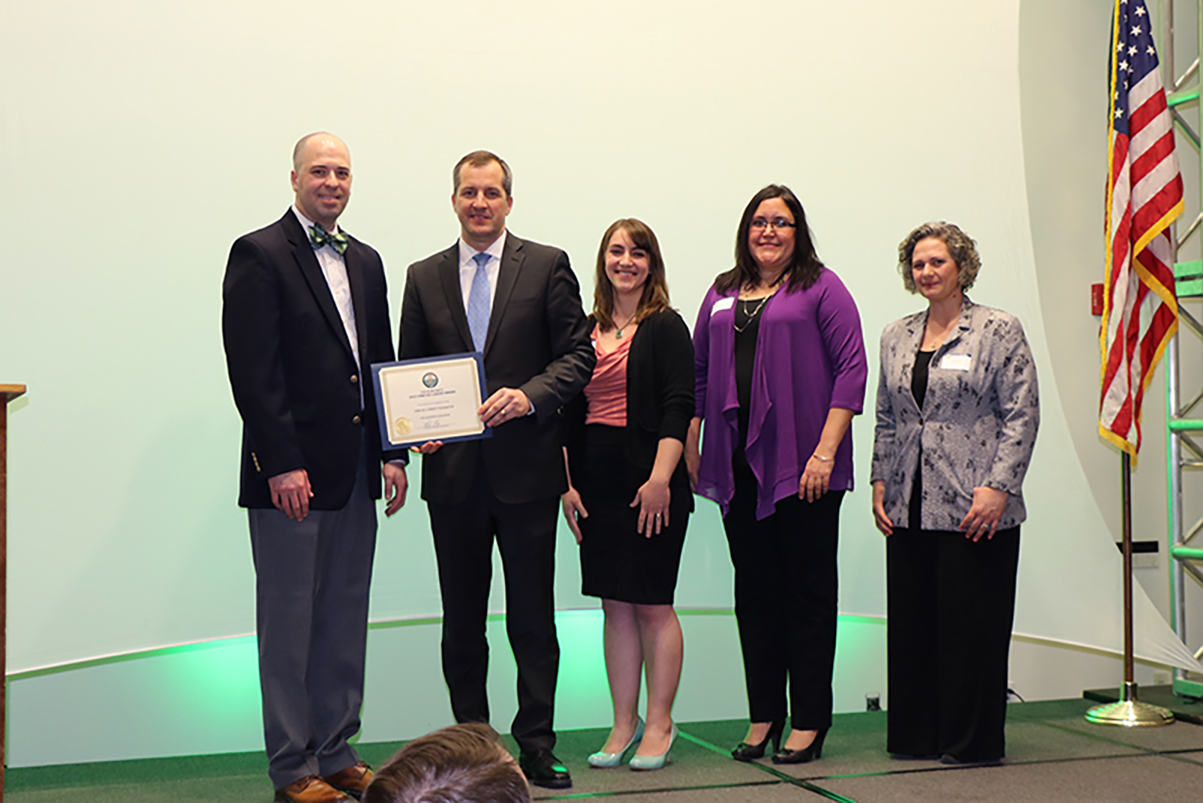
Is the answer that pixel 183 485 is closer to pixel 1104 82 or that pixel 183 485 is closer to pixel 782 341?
pixel 782 341

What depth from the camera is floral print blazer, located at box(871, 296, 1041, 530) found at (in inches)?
119

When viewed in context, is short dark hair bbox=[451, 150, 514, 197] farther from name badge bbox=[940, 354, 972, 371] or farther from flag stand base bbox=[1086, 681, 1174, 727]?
flag stand base bbox=[1086, 681, 1174, 727]

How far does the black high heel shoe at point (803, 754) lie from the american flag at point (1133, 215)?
157cm

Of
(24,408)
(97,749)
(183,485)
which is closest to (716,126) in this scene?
(183,485)

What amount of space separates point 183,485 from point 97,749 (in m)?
0.88

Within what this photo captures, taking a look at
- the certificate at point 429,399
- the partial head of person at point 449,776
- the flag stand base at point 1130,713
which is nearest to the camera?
the partial head of person at point 449,776

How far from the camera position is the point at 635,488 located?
2.97 m

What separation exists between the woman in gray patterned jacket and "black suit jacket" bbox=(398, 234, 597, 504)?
1019 mm

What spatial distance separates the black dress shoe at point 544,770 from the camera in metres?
2.75

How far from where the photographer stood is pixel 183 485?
3297 mm

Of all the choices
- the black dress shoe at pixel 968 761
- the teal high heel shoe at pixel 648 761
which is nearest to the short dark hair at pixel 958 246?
the black dress shoe at pixel 968 761

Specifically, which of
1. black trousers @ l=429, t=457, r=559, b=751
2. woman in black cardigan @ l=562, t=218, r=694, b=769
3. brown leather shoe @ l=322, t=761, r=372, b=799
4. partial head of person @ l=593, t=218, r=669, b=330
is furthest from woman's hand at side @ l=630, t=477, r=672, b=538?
brown leather shoe @ l=322, t=761, r=372, b=799

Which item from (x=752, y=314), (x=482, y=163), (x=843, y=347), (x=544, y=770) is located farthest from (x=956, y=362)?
(x=544, y=770)

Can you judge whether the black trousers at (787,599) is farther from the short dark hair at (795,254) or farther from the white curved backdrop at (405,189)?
the white curved backdrop at (405,189)
